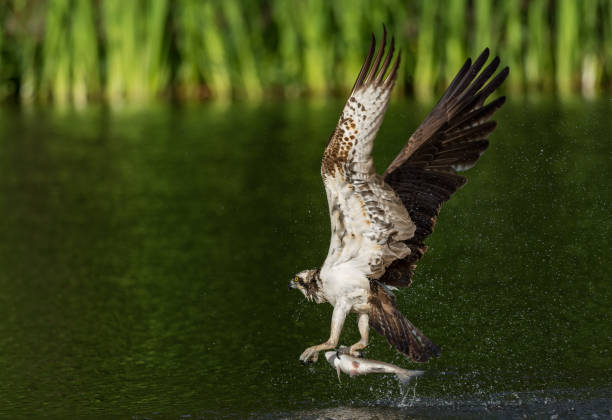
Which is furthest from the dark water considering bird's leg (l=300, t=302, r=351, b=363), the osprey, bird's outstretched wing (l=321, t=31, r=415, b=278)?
bird's outstretched wing (l=321, t=31, r=415, b=278)

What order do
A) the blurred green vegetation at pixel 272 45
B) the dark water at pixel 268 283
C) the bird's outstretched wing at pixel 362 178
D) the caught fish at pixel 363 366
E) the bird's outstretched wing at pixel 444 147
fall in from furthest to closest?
the blurred green vegetation at pixel 272 45 < the dark water at pixel 268 283 < the bird's outstretched wing at pixel 444 147 < the caught fish at pixel 363 366 < the bird's outstretched wing at pixel 362 178

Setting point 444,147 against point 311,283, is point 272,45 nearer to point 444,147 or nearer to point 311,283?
point 444,147

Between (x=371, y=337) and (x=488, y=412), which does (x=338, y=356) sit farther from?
(x=371, y=337)

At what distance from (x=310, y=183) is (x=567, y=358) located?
22.7 feet

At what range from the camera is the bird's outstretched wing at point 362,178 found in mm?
6508

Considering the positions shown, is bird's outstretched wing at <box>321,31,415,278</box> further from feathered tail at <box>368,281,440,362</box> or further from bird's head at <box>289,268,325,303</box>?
feathered tail at <box>368,281,440,362</box>

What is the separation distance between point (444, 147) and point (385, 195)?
2.20 ft

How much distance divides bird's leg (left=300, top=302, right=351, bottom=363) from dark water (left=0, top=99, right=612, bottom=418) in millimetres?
591

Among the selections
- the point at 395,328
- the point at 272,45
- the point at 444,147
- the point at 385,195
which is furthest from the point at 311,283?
the point at 272,45

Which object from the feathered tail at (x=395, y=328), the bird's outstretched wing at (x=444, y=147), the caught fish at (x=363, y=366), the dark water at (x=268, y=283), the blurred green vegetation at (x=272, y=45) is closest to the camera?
the caught fish at (x=363, y=366)

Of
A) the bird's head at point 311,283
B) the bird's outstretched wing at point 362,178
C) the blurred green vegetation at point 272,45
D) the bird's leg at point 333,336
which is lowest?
the bird's leg at point 333,336

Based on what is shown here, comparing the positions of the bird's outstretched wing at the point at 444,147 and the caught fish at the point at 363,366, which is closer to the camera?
the caught fish at the point at 363,366

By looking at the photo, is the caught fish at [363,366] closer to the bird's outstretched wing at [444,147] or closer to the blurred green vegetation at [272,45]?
the bird's outstretched wing at [444,147]

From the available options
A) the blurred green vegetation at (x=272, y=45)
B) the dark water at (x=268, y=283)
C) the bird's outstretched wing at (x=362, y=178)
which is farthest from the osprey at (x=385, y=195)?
the blurred green vegetation at (x=272, y=45)
